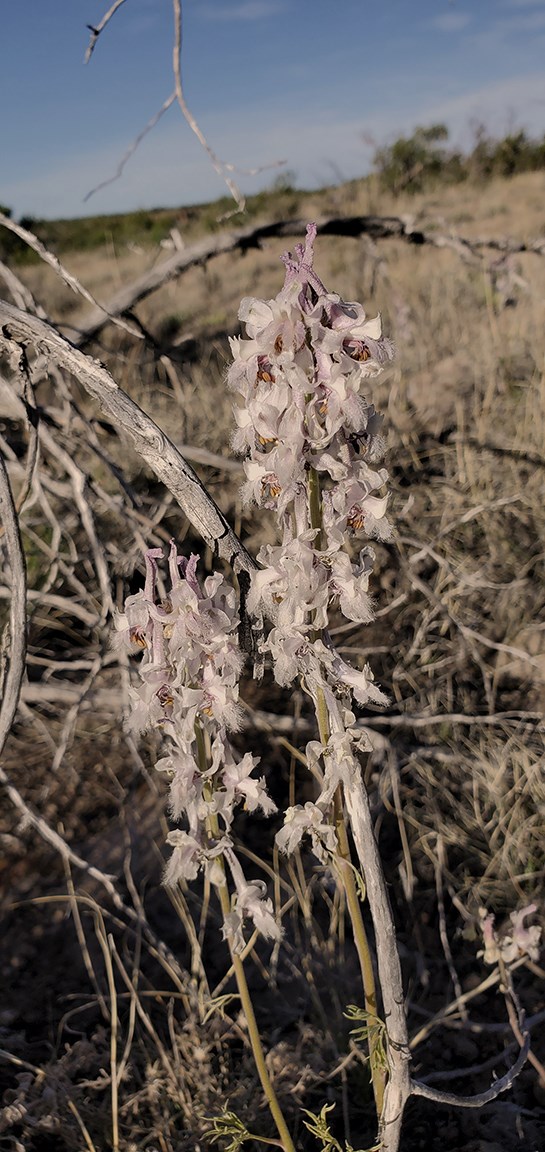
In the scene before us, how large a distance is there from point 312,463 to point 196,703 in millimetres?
398

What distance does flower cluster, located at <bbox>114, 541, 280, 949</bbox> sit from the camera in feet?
4.09

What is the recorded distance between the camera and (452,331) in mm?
6043

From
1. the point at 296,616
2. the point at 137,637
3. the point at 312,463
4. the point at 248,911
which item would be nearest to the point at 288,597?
the point at 296,616

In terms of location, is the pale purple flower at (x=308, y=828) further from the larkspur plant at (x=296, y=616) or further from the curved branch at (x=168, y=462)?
the curved branch at (x=168, y=462)

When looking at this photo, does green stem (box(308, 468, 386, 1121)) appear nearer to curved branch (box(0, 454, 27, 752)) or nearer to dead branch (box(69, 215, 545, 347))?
curved branch (box(0, 454, 27, 752))

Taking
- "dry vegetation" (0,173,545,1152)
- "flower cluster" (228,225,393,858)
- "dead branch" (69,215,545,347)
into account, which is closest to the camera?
"flower cluster" (228,225,393,858)

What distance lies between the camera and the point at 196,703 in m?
1.27

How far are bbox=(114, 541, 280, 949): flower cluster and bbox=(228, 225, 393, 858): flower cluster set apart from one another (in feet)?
0.34

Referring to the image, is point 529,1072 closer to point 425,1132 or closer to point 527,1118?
point 527,1118

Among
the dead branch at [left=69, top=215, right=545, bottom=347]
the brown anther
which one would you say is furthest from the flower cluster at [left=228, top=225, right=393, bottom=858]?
the dead branch at [left=69, top=215, right=545, bottom=347]

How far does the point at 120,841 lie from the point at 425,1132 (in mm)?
1482

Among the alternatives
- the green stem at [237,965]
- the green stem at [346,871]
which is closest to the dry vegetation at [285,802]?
the green stem at [237,965]

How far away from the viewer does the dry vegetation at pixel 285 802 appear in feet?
7.28

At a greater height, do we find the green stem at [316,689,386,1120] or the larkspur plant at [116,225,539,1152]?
the larkspur plant at [116,225,539,1152]
